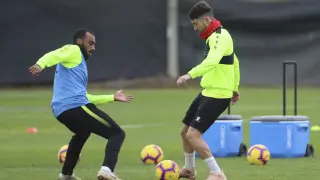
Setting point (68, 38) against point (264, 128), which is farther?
point (68, 38)

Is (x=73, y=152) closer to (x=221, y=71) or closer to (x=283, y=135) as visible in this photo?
(x=221, y=71)

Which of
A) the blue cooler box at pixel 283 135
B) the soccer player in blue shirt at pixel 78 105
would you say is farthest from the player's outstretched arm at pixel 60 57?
the blue cooler box at pixel 283 135

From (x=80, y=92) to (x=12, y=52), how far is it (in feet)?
63.1

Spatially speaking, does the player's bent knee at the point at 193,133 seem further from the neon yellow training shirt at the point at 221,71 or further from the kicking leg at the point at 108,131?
the kicking leg at the point at 108,131

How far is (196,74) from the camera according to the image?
9.31 m

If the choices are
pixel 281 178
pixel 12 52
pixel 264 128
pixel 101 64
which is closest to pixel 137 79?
pixel 101 64

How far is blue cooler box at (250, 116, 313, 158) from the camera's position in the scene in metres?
12.6

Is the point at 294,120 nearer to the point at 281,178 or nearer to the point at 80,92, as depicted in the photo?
the point at 281,178

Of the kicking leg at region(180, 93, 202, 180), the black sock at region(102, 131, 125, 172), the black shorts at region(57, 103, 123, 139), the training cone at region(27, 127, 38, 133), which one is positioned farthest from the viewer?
the training cone at region(27, 127, 38, 133)

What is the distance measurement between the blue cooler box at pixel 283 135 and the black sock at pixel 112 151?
3.51m

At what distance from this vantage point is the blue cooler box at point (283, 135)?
12.6 m

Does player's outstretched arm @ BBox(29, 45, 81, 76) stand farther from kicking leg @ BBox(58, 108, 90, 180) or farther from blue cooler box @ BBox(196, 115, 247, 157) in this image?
blue cooler box @ BBox(196, 115, 247, 157)

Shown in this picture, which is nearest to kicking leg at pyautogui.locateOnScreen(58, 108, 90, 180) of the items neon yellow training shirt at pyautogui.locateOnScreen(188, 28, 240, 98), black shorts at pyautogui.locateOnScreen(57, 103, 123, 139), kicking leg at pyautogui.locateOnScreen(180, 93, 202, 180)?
black shorts at pyautogui.locateOnScreen(57, 103, 123, 139)

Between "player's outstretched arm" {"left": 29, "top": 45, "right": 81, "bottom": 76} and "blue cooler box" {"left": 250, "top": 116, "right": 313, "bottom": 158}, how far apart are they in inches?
153
